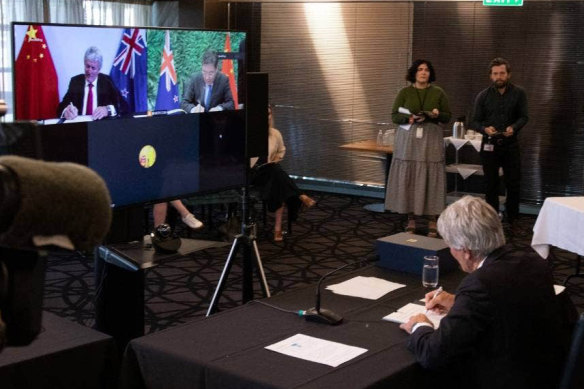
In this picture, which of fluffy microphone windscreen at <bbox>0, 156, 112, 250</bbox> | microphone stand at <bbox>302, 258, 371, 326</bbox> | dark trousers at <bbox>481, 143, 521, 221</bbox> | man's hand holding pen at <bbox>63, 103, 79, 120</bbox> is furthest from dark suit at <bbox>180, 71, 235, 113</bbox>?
dark trousers at <bbox>481, 143, 521, 221</bbox>

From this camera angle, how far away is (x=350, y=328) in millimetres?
3268

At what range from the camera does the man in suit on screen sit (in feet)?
15.6

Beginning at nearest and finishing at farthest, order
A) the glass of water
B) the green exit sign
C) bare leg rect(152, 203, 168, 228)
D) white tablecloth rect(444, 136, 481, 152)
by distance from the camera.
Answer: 1. the glass of water
2. bare leg rect(152, 203, 168, 228)
3. white tablecloth rect(444, 136, 481, 152)
4. the green exit sign

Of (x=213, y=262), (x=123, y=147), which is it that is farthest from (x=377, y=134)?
(x=123, y=147)

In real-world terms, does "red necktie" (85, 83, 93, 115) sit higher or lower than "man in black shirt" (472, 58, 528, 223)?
higher

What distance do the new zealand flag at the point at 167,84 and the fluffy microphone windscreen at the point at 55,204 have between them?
3686mm

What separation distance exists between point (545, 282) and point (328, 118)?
789cm

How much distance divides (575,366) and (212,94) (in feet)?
8.79

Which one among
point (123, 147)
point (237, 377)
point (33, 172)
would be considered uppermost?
point (33, 172)

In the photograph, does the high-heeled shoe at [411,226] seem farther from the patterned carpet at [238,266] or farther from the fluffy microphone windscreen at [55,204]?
the fluffy microphone windscreen at [55,204]

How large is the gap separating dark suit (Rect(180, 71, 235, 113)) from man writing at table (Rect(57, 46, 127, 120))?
569 mm

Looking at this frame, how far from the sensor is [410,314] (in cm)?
339

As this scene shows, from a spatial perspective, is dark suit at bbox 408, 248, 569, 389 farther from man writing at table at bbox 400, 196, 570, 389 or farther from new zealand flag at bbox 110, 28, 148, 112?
new zealand flag at bbox 110, 28, 148, 112

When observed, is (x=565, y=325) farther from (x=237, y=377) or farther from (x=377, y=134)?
(x=377, y=134)
